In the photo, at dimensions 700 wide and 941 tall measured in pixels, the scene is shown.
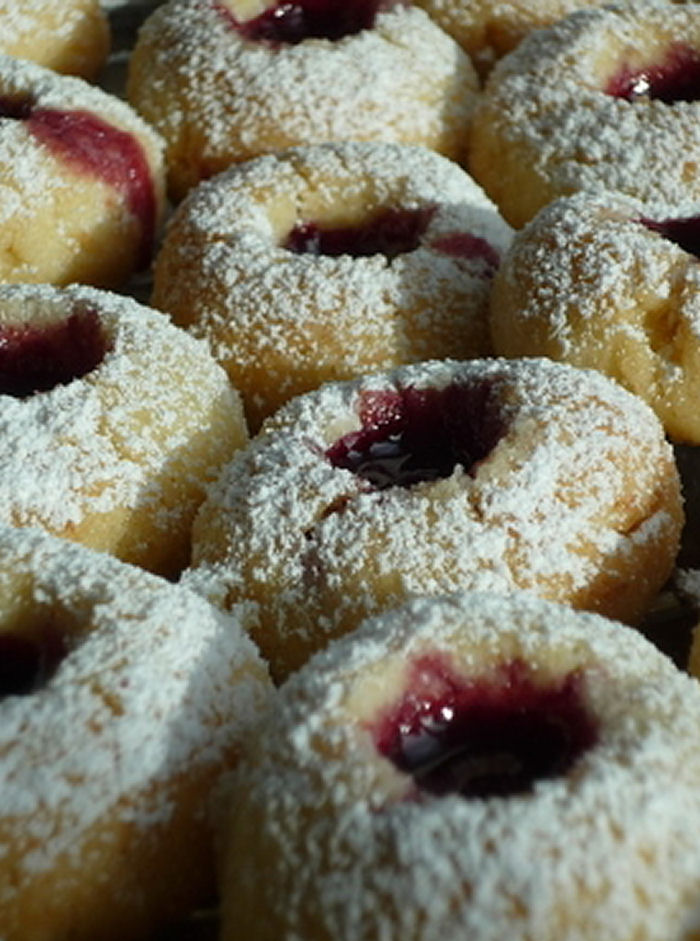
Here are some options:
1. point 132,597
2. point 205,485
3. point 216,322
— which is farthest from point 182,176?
point 132,597

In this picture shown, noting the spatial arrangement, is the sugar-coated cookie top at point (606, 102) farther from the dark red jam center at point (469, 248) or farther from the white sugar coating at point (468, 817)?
the white sugar coating at point (468, 817)

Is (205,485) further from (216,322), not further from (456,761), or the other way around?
(456,761)

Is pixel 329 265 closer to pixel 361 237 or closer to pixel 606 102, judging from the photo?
pixel 361 237

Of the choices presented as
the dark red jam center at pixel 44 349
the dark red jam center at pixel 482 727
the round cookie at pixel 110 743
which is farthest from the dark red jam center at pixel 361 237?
the dark red jam center at pixel 482 727

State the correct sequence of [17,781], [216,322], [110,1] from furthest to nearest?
1. [110,1]
2. [216,322]
3. [17,781]

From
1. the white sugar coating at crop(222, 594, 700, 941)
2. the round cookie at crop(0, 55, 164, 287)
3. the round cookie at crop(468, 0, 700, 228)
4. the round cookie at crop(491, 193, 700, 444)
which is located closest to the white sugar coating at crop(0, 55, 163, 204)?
the round cookie at crop(0, 55, 164, 287)
